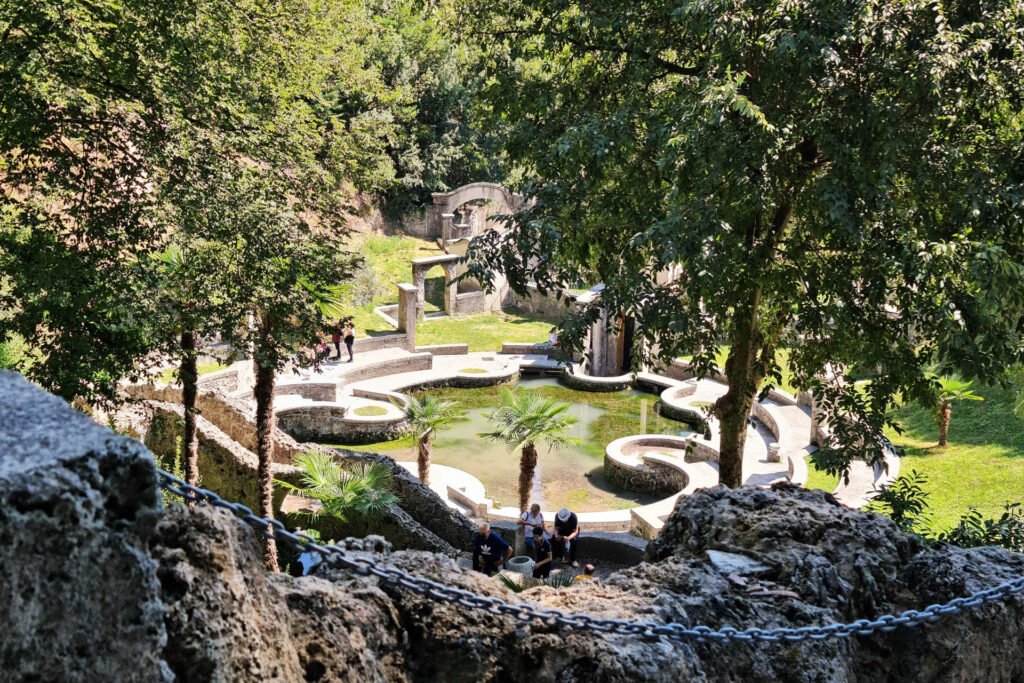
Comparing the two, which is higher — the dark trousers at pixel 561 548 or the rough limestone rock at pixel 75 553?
the rough limestone rock at pixel 75 553

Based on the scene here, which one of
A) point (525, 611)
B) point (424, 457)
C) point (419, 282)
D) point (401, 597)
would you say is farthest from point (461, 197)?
point (525, 611)

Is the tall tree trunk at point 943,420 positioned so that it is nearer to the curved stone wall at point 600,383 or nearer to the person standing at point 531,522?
the curved stone wall at point 600,383

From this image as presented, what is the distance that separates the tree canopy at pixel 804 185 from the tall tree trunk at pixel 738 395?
0.10 ft

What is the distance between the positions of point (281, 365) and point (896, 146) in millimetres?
7622

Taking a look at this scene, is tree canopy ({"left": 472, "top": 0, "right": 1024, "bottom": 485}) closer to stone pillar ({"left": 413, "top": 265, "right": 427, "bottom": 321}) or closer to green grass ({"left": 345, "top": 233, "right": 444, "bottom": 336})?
green grass ({"left": 345, "top": 233, "right": 444, "bottom": 336})

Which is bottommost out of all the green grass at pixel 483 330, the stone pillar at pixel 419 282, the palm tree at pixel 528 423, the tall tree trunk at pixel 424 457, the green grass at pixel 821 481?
the green grass at pixel 821 481

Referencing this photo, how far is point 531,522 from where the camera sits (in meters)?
14.2

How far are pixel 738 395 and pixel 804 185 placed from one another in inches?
108

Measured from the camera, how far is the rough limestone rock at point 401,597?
300cm

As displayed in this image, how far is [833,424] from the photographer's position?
37.1 ft

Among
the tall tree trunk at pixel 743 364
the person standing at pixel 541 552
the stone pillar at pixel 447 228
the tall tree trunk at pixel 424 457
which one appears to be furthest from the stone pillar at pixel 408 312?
the tall tree trunk at pixel 743 364

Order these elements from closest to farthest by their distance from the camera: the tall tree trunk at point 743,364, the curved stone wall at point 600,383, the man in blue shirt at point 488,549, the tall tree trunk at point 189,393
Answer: the tall tree trunk at point 743,364, the tall tree trunk at point 189,393, the man in blue shirt at point 488,549, the curved stone wall at point 600,383

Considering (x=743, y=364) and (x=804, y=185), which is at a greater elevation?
(x=804, y=185)

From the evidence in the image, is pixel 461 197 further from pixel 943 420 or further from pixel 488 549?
pixel 488 549
